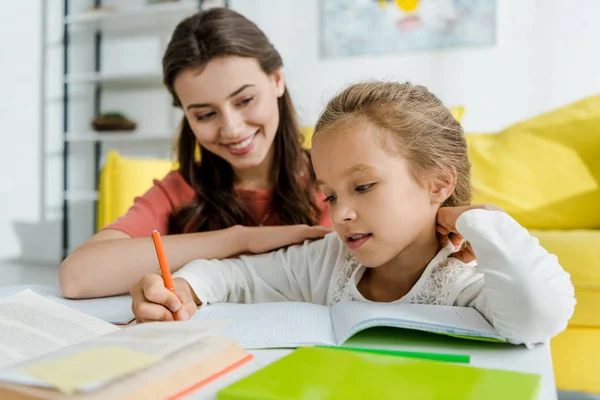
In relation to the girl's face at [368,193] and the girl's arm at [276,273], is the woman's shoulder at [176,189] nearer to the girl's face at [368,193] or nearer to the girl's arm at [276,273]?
the girl's arm at [276,273]

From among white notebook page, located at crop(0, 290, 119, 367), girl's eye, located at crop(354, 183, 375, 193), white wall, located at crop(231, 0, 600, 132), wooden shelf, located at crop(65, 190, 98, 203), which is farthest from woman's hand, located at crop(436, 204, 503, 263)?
wooden shelf, located at crop(65, 190, 98, 203)

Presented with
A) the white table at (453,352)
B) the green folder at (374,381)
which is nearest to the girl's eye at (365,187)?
the white table at (453,352)

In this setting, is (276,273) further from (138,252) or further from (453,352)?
(453,352)

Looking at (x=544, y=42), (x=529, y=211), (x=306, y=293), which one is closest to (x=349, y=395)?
(x=306, y=293)

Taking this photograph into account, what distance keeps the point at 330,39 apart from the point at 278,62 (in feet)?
6.34

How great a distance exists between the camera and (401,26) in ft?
9.95

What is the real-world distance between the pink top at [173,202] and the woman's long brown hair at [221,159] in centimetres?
2

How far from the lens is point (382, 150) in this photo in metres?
0.81

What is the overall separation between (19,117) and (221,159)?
111 inches

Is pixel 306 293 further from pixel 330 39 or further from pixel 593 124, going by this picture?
pixel 330 39

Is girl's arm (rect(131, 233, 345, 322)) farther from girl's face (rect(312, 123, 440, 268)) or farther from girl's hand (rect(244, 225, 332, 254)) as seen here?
girl's face (rect(312, 123, 440, 268))

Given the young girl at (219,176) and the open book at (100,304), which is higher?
the young girl at (219,176)

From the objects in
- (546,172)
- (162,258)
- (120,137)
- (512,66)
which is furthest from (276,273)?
(120,137)

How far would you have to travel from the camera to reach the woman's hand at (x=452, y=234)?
815mm
